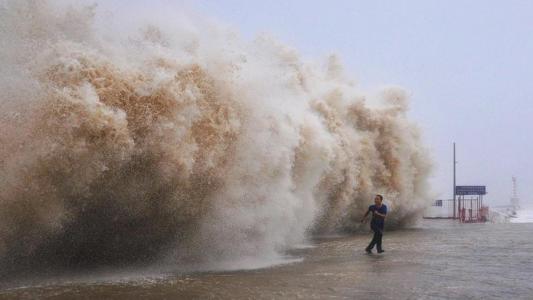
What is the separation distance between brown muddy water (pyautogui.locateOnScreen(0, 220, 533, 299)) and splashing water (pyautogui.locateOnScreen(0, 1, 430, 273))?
3.51 feet

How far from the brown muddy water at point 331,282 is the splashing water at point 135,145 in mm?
1071

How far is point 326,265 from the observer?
37.1 ft

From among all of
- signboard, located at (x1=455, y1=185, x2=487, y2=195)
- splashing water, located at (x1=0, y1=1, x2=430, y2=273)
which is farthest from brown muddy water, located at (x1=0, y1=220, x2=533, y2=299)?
signboard, located at (x1=455, y1=185, x2=487, y2=195)

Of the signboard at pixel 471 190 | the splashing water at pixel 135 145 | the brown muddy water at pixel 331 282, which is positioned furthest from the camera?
the signboard at pixel 471 190

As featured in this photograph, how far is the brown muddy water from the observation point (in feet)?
25.3

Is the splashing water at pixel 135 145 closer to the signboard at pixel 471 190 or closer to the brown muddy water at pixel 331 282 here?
the brown muddy water at pixel 331 282

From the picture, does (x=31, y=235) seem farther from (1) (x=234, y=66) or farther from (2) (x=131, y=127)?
(1) (x=234, y=66)

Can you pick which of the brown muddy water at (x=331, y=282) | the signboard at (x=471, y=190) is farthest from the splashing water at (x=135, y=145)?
the signboard at (x=471, y=190)

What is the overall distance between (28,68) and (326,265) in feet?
21.6

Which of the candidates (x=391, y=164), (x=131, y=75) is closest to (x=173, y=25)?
(x=131, y=75)

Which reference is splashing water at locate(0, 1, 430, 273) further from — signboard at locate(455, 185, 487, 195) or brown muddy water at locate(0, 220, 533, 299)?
signboard at locate(455, 185, 487, 195)

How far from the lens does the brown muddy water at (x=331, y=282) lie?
772 cm

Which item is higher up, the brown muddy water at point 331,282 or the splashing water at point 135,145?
the splashing water at point 135,145

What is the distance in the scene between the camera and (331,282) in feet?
29.2
